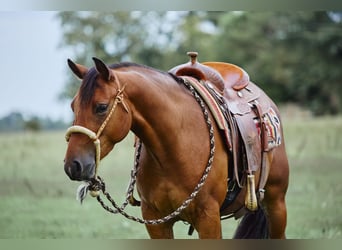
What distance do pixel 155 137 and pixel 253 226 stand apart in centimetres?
178

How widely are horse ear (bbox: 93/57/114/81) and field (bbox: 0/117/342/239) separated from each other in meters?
3.29

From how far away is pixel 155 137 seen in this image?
4.16 m

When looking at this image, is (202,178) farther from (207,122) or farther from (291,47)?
(291,47)

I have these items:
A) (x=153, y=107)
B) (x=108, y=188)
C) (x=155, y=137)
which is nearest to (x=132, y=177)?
(x=155, y=137)

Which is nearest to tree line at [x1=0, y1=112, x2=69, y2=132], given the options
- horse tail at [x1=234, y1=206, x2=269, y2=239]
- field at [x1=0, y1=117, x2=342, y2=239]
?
field at [x1=0, y1=117, x2=342, y2=239]

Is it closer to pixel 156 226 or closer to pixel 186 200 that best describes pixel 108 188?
pixel 156 226

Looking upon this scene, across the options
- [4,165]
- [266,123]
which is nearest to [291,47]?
[4,165]

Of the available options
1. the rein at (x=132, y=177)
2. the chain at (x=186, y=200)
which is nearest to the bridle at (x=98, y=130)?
the rein at (x=132, y=177)

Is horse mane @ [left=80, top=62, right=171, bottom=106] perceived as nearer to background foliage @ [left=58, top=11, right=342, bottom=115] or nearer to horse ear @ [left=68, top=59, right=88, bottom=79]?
horse ear @ [left=68, top=59, right=88, bottom=79]

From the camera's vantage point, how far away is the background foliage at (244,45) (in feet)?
70.9

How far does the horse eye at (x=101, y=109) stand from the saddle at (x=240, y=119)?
2.65 ft

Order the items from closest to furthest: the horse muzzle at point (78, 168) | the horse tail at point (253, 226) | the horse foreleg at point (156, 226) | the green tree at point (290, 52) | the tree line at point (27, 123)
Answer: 1. the horse muzzle at point (78, 168)
2. the horse foreleg at point (156, 226)
3. the horse tail at point (253, 226)
4. the tree line at point (27, 123)
5. the green tree at point (290, 52)

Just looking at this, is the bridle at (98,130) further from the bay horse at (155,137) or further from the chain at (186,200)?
the chain at (186,200)

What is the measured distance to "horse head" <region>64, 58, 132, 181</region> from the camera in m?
3.77
